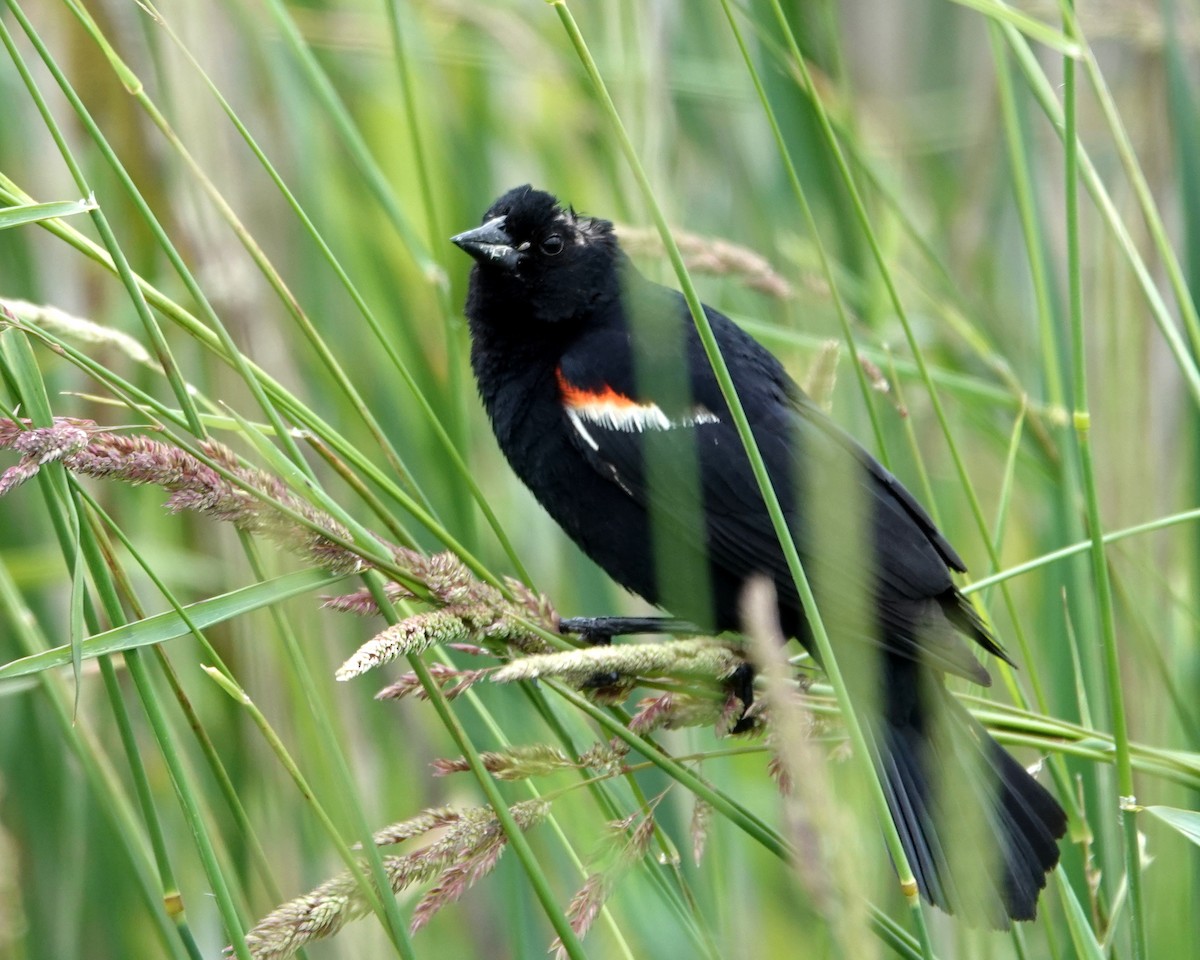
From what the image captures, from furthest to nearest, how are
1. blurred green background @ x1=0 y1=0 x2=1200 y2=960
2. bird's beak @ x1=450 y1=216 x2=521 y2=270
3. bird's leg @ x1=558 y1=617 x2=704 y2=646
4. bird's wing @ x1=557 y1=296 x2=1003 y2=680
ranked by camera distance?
bird's beak @ x1=450 y1=216 x2=521 y2=270, bird's leg @ x1=558 y1=617 x2=704 y2=646, bird's wing @ x1=557 y1=296 x2=1003 y2=680, blurred green background @ x1=0 y1=0 x2=1200 y2=960

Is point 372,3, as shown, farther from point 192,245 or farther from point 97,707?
Result: point 97,707

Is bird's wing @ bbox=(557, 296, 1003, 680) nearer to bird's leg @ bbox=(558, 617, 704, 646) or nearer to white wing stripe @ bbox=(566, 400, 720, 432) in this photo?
white wing stripe @ bbox=(566, 400, 720, 432)

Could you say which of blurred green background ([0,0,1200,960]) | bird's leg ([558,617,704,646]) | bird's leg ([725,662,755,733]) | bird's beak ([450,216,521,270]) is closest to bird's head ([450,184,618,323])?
bird's beak ([450,216,521,270])

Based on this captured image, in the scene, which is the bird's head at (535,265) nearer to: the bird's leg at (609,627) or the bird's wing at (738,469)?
the bird's wing at (738,469)

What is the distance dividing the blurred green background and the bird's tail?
0.06 metres

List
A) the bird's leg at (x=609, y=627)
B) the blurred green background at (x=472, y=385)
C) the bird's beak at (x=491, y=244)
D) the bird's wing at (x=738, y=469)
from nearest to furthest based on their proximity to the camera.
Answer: the blurred green background at (x=472, y=385)
the bird's wing at (x=738, y=469)
the bird's leg at (x=609, y=627)
the bird's beak at (x=491, y=244)

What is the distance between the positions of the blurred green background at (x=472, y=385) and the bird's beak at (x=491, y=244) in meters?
0.10

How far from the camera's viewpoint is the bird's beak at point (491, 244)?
208 centimetres

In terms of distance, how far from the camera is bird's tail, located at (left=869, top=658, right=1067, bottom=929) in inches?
55.4

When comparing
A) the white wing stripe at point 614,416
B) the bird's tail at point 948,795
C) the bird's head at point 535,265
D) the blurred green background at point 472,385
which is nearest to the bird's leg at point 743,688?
the blurred green background at point 472,385

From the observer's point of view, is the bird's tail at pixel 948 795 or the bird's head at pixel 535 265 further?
the bird's head at pixel 535 265

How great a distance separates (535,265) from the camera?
2195 millimetres

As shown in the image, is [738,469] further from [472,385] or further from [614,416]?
[472,385]

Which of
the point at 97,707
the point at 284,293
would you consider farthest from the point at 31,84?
the point at 97,707
